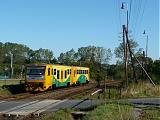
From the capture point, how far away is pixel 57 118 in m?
16.0

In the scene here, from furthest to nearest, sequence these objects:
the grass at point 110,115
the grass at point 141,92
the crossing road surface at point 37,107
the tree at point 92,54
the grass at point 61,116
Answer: the tree at point 92,54 < the grass at point 141,92 < the crossing road surface at point 37,107 < the grass at point 61,116 < the grass at point 110,115

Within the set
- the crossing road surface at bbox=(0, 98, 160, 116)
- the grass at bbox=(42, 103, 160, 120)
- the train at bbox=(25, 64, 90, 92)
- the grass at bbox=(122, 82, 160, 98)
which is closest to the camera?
the grass at bbox=(42, 103, 160, 120)

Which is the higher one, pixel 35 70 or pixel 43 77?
pixel 35 70

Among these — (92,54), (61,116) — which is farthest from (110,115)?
(92,54)

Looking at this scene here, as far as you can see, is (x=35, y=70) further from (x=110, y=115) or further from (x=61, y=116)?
(x=110, y=115)

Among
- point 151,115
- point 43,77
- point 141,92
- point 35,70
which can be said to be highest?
point 35,70

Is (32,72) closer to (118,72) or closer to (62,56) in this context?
(118,72)

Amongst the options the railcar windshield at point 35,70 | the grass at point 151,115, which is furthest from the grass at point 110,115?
the railcar windshield at point 35,70

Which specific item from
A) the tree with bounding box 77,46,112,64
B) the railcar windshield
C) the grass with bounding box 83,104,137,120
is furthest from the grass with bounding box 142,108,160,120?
the tree with bounding box 77,46,112,64

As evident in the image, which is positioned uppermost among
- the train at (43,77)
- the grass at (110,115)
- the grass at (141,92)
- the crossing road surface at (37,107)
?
the train at (43,77)

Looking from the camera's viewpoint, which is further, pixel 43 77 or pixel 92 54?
pixel 92 54

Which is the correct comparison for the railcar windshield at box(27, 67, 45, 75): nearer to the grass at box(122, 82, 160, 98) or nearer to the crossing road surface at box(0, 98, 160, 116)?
the grass at box(122, 82, 160, 98)

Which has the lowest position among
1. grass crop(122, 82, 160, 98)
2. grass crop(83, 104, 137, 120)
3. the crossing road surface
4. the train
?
the crossing road surface

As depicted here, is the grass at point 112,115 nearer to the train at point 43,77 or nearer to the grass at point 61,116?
the grass at point 61,116
